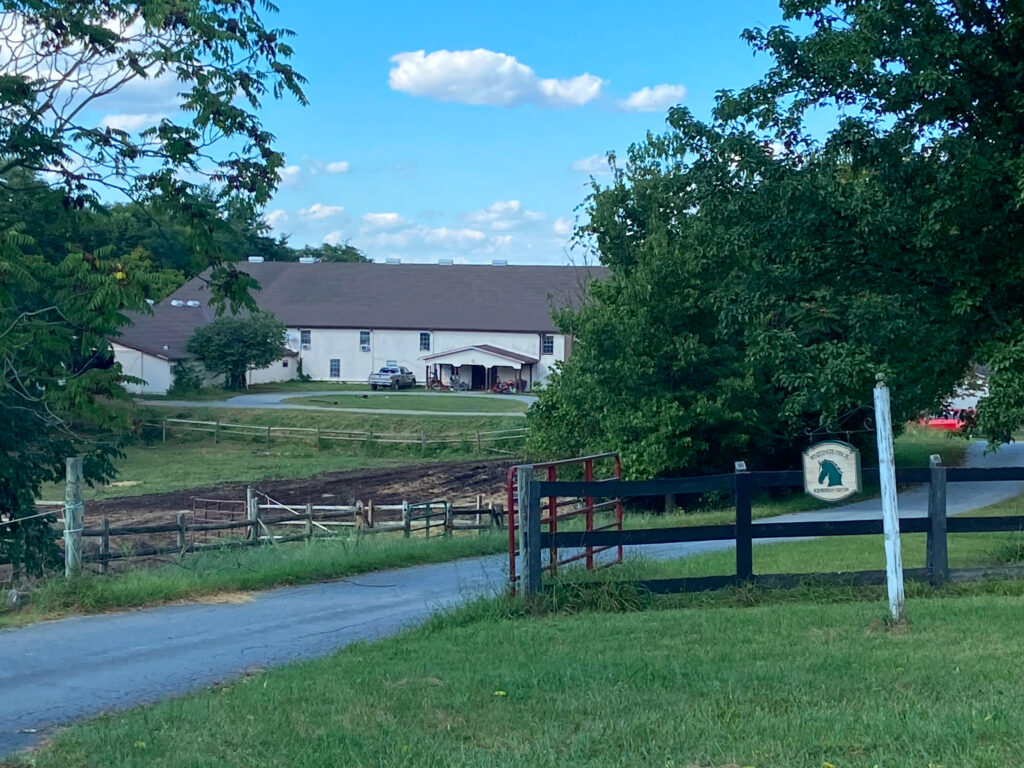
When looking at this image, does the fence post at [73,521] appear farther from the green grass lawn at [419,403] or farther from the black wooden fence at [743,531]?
the green grass lawn at [419,403]

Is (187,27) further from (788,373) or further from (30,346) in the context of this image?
(788,373)

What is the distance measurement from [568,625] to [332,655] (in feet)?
6.69

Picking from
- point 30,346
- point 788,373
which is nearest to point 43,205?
point 30,346

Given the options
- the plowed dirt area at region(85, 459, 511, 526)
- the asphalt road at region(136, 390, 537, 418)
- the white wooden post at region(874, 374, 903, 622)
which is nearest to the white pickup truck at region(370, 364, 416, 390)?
the asphalt road at region(136, 390, 537, 418)

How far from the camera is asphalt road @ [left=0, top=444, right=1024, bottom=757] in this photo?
8.30m

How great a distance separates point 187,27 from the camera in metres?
9.32

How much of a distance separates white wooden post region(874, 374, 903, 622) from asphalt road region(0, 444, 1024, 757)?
4374 mm

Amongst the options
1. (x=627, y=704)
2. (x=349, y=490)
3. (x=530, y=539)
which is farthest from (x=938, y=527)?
(x=349, y=490)

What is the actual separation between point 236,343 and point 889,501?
209ft

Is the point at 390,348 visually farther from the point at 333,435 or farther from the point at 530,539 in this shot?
the point at 530,539

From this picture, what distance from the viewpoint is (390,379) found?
74938 millimetres

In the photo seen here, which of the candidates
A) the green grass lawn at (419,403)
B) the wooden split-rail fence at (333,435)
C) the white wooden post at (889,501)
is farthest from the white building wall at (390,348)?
the white wooden post at (889,501)

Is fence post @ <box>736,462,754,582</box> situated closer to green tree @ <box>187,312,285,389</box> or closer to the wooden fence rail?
the wooden fence rail

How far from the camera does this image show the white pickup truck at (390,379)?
75.1 meters
